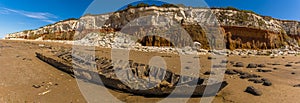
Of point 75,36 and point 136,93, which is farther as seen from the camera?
point 75,36

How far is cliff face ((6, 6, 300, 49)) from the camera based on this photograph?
2462 centimetres

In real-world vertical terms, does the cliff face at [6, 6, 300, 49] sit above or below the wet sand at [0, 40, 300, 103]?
above

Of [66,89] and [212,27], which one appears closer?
[66,89]

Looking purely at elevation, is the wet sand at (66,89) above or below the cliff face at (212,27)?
below

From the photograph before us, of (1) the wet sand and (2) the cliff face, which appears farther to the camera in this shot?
(2) the cliff face

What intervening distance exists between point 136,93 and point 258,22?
2361 centimetres

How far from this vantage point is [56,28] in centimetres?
4169

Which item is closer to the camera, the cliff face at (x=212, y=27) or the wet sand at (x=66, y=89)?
the wet sand at (x=66, y=89)

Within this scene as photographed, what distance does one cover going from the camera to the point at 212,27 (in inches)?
981

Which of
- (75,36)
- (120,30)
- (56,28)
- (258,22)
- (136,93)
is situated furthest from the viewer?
(56,28)

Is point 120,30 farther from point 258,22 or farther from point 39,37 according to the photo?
point 39,37

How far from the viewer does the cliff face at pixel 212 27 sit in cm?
2462

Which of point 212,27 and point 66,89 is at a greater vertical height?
point 212,27

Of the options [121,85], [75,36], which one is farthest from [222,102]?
[75,36]
